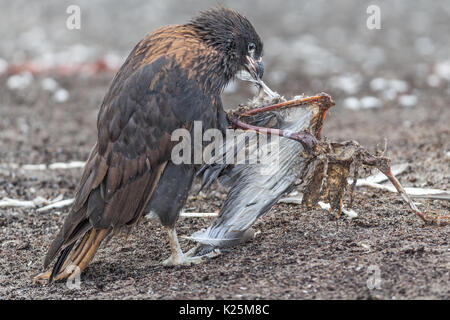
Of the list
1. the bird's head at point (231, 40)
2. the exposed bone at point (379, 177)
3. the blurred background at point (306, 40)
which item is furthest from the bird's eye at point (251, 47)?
the blurred background at point (306, 40)

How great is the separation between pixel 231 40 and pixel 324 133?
11.3 ft

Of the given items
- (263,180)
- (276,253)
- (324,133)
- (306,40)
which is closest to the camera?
(276,253)

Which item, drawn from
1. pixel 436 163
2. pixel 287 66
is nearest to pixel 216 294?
pixel 436 163

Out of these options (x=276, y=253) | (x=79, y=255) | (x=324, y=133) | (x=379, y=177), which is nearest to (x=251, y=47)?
(x=276, y=253)

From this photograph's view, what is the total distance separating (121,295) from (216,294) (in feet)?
1.91

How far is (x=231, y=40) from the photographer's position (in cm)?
435

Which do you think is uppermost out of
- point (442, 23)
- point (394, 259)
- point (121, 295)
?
point (442, 23)

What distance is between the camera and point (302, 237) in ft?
13.6

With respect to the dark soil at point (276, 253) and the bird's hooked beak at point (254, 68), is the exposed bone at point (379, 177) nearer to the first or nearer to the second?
the dark soil at point (276, 253)

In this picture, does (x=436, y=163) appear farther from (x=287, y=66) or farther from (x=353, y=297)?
(x=287, y=66)

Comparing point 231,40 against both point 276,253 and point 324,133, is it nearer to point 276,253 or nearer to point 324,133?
point 276,253

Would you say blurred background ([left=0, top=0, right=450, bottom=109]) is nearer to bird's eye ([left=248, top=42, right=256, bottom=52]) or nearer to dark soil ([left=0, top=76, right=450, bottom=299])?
dark soil ([left=0, top=76, right=450, bottom=299])

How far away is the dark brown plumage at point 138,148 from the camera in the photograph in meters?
Result: 4.00

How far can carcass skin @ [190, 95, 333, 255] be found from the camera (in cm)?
412
